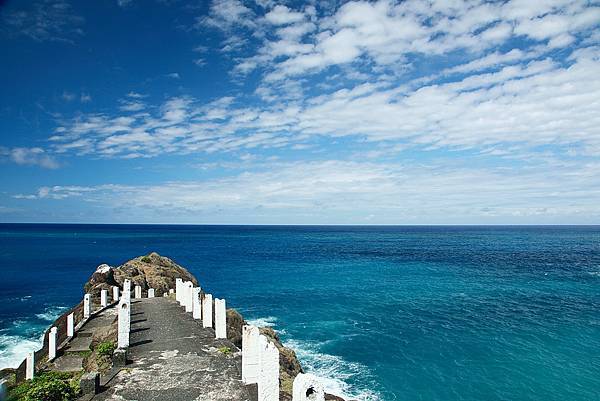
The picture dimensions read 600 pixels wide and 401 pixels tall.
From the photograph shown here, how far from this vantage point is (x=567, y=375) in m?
26.0

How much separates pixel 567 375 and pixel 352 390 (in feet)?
46.0

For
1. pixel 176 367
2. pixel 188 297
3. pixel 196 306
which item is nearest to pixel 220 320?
pixel 176 367

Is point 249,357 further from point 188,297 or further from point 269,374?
point 188,297

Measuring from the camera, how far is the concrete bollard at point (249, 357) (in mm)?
13188

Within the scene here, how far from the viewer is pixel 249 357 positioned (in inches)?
542

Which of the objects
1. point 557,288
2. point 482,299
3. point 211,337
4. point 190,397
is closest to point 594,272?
point 557,288

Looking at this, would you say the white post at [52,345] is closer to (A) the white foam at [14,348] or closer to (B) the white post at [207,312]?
(B) the white post at [207,312]

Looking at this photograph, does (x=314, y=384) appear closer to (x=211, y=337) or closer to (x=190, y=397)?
(x=190, y=397)

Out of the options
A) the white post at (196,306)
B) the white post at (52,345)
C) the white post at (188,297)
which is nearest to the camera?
the white post at (52,345)

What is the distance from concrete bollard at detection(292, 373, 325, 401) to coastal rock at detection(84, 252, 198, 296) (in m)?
31.2

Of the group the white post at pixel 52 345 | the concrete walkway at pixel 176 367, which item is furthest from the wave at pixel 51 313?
the concrete walkway at pixel 176 367

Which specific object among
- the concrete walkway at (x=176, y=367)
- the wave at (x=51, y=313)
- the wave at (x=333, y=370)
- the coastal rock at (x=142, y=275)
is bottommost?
the wave at (x=333, y=370)

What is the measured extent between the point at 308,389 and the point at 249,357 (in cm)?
780

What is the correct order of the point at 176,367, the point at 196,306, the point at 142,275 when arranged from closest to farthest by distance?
the point at 176,367, the point at 196,306, the point at 142,275
